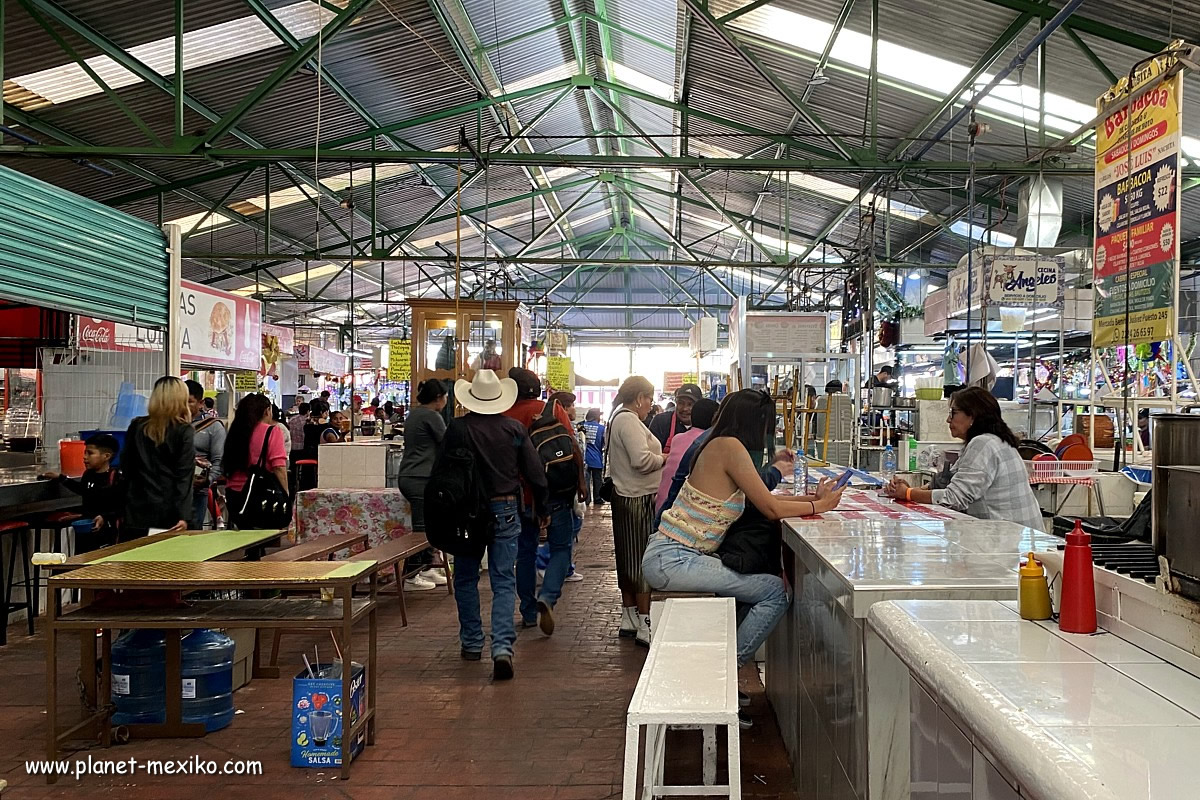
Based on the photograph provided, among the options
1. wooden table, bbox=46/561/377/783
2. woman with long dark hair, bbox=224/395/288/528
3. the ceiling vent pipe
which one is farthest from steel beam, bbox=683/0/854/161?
wooden table, bbox=46/561/377/783

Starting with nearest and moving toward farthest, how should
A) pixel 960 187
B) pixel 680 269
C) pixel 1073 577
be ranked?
pixel 1073 577 → pixel 960 187 → pixel 680 269

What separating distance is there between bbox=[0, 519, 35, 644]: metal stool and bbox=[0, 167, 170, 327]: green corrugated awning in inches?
56.1

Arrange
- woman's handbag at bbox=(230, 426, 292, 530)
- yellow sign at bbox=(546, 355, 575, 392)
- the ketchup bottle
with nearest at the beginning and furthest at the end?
the ketchup bottle, woman's handbag at bbox=(230, 426, 292, 530), yellow sign at bbox=(546, 355, 575, 392)

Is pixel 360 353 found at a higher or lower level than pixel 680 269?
lower

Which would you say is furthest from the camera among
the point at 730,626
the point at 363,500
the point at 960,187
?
the point at 960,187

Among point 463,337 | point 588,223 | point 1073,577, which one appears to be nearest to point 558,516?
point 1073,577

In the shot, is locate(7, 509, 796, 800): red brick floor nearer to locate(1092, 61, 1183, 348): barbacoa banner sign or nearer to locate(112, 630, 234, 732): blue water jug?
locate(112, 630, 234, 732): blue water jug

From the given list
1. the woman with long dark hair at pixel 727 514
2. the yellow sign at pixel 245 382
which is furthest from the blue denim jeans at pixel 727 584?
the yellow sign at pixel 245 382

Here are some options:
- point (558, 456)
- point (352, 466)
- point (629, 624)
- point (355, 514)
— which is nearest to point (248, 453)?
point (355, 514)

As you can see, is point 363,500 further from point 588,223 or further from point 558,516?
point 588,223

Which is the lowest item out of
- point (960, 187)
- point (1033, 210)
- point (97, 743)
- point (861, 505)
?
point (97, 743)

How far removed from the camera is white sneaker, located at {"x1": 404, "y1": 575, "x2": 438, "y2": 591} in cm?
779

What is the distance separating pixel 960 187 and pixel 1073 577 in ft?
31.3

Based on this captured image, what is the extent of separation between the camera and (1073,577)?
2.08m
